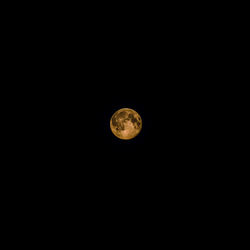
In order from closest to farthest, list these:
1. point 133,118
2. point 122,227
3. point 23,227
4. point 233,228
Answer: point 133,118 → point 233,228 → point 23,227 → point 122,227

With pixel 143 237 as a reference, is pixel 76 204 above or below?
above

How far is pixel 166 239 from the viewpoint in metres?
3.62

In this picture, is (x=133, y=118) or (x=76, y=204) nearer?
(x=133, y=118)

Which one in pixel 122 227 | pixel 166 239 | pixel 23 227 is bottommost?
pixel 166 239

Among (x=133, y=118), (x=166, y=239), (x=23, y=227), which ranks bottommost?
(x=166, y=239)

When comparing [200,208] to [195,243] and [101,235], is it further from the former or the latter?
[101,235]

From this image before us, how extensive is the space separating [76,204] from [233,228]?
10.0 feet

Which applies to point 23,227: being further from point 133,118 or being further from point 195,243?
point 195,243

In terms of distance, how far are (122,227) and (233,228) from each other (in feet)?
6.87

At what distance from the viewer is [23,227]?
3480 millimetres

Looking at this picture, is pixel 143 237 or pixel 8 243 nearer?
pixel 8 243

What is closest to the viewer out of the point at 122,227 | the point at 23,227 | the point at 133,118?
the point at 133,118

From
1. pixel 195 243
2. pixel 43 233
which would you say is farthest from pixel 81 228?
pixel 195 243

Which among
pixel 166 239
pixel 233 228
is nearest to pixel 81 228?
pixel 166 239
